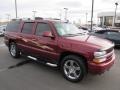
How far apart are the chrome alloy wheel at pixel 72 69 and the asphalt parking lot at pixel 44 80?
228 millimetres

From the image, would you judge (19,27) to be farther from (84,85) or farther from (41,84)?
(84,85)

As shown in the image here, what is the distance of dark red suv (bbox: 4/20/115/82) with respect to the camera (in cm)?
444

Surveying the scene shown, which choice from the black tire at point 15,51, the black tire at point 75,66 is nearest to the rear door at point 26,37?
the black tire at point 15,51

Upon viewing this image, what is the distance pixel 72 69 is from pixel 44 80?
3.05 ft

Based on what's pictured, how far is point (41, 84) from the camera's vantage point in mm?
4684

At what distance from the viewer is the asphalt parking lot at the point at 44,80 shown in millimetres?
4523

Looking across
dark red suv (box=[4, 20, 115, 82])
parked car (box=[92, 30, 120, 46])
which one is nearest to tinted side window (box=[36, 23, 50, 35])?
dark red suv (box=[4, 20, 115, 82])

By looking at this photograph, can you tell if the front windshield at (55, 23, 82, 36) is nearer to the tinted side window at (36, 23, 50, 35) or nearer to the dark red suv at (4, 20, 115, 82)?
the dark red suv at (4, 20, 115, 82)

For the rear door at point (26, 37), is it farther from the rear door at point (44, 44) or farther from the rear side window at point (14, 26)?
the rear side window at point (14, 26)

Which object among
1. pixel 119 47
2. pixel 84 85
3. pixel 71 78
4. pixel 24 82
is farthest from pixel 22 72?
pixel 119 47

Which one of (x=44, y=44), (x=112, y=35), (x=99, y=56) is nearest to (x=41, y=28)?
(x=44, y=44)

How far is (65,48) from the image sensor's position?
4895 mm

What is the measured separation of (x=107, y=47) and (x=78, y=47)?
842 mm

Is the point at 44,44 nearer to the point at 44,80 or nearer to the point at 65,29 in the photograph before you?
the point at 65,29
